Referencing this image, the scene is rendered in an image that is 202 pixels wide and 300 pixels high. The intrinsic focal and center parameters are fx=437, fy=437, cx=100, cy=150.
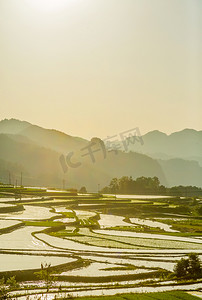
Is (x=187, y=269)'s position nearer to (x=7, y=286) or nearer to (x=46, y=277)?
(x=46, y=277)

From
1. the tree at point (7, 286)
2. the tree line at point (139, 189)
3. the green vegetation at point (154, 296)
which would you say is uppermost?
the tree line at point (139, 189)

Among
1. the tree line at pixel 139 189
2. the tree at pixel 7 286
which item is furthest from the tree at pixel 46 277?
the tree line at pixel 139 189

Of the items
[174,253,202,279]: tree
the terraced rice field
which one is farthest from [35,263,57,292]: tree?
[174,253,202,279]: tree

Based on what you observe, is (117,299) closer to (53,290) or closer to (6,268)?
(53,290)

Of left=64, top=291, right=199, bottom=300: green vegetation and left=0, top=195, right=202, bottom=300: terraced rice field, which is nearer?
left=64, top=291, right=199, bottom=300: green vegetation

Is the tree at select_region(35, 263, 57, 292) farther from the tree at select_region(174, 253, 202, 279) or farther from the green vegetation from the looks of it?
the tree at select_region(174, 253, 202, 279)

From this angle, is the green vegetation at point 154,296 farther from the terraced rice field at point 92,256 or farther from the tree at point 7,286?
the tree at point 7,286

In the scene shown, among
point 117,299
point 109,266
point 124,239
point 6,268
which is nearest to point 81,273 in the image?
point 109,266

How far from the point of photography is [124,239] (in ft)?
125

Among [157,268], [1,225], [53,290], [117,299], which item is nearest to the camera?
[117,299]

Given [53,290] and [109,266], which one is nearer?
[53,290]

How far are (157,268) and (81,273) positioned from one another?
4.78 metres

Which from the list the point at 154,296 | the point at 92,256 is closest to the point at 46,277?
the point at 154,296

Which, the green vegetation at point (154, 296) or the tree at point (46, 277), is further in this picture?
→ the tree at point (46, 277)
